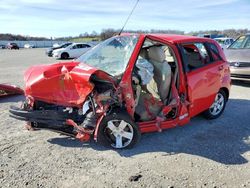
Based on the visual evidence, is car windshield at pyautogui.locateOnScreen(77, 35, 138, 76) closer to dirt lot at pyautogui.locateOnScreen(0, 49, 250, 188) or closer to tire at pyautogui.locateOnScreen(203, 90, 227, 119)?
dirt lot at pyautogui.locateOnScreen(0, 49, 250, 188)

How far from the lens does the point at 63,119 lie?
14.4 ft

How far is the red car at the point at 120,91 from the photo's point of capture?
4.33 metres

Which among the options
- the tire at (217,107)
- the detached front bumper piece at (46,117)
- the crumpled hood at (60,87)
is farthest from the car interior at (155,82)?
the tire at (217,107)

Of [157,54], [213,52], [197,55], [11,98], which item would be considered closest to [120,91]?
[157,54]

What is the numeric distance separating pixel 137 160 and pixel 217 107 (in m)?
2.71

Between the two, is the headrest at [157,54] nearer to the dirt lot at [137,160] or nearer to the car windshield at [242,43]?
the dirt lot at [137,160]

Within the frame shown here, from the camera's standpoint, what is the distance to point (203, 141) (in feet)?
15.8

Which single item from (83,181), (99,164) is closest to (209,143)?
(99,164)

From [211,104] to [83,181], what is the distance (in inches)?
128

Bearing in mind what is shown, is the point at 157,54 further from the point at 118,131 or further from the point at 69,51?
the point at 69,51

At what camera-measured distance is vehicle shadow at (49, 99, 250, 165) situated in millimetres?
4352

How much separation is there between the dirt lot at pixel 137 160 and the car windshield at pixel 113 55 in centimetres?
129

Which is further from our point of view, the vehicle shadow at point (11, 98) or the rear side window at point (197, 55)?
the vehicle shadow at point (11, 98)

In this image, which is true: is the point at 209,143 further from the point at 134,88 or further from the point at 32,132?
the point at 32,132
